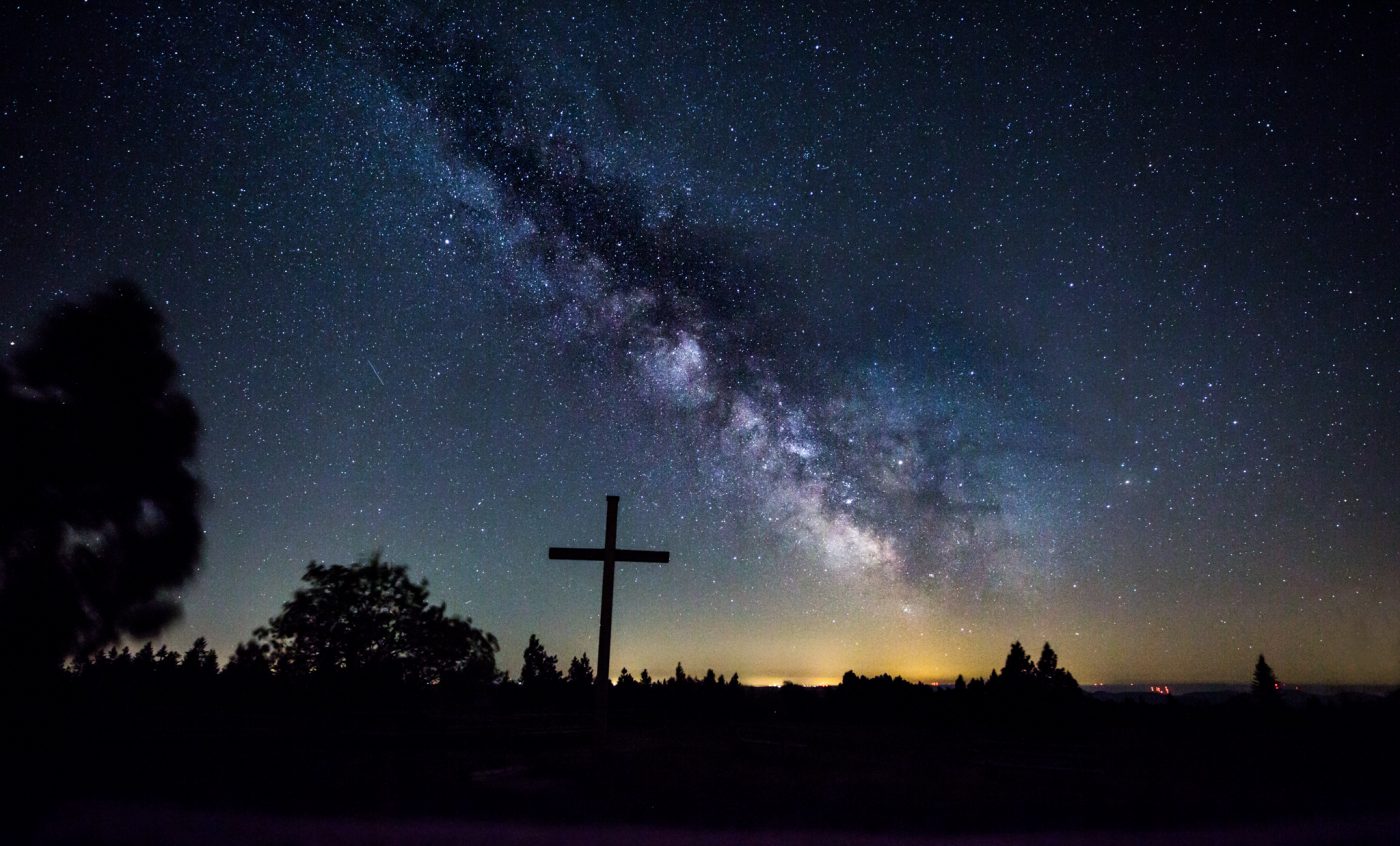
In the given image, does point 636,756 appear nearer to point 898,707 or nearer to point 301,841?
point 301,841

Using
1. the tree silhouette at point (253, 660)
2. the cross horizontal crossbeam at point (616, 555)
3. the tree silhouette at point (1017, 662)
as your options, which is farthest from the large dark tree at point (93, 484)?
the tree silhouette at point (1017, 662)

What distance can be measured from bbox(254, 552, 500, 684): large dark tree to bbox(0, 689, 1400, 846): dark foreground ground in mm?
753

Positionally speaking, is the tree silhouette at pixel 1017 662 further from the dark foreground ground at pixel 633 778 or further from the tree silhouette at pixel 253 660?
the tree silhouette at pixel 253 660

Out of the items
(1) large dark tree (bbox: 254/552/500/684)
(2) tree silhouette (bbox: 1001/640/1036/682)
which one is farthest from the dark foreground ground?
(2) tree silhouette (bbox: 1001/640/1036/682)

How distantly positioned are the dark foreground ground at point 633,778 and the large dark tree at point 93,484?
5.46 ft

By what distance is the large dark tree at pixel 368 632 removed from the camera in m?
14.0

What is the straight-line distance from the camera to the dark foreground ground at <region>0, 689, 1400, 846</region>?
8141 millimetres

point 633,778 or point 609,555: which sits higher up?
point 609,555

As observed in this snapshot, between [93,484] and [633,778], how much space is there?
34.1ft

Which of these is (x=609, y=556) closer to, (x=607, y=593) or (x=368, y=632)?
(x=607, y=593)

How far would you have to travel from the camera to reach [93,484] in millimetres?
12664

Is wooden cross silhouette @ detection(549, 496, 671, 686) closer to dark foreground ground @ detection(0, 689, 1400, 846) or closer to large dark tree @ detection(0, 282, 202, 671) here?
dark foreground ground @ detection(0, 689, 1400, 846)

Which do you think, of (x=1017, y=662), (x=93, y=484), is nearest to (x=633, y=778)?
(x=93, y=484)

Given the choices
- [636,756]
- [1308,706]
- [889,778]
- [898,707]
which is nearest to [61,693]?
[636,756]
